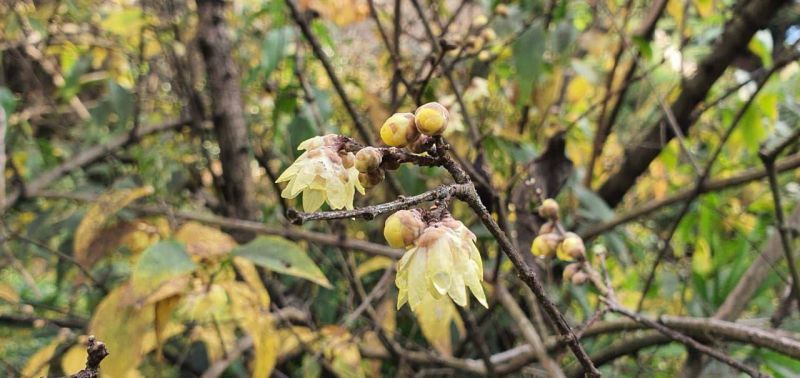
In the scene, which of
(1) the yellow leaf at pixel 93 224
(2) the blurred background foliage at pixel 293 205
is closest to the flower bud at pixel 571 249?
(2) the blurred background foliage at pixel 293 205

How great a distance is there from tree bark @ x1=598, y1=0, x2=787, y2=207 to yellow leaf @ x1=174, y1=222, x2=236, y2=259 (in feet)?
2.43

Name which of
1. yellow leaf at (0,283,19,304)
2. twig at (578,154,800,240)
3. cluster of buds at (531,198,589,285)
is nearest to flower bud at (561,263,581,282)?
cluster of buds at (531,198,589,285)

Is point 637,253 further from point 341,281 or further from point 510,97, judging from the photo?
point 341,281

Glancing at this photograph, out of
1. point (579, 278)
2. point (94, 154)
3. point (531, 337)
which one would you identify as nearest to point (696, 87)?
point (531, 337)

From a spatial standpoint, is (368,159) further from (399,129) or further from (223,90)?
(223,90)

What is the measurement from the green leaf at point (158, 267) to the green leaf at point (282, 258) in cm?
8

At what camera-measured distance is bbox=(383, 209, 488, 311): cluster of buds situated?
1.06ft

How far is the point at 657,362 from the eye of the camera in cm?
113

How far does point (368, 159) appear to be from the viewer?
0.32 meters

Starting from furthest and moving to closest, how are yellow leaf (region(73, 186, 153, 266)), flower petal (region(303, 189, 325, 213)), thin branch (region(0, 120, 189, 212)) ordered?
1. thin branch (region(0, 120, 189, 212))
2. yellow leaf (region(73, 186, 153, 266))
3. flower petal (region(303, 189, 325, 213))

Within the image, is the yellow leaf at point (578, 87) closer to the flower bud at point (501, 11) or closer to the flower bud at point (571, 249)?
the flower bud at point (501, 11)

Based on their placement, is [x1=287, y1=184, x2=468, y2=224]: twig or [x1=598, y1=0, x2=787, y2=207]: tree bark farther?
[x1=598, y1=0, x2=787, y2=207]: tree bark

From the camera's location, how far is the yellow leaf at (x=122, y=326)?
67 cm

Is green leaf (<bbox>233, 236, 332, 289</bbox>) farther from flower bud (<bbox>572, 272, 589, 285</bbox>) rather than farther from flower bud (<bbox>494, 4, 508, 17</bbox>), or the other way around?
flower bud (<bbox>494, 4, 508, 17</bbox>)
